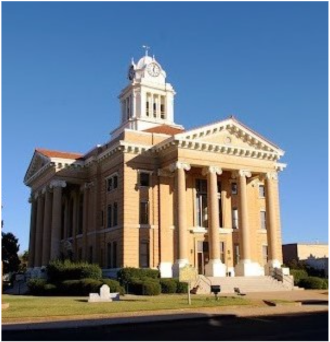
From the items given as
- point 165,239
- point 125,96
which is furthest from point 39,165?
point 165,239

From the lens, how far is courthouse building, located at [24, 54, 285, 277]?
44062 millimetres

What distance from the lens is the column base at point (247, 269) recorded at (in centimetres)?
4491

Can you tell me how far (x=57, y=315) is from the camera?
842 inches

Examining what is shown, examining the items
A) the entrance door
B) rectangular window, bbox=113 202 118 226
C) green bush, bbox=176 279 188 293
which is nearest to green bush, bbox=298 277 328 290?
Answer: the entrance door

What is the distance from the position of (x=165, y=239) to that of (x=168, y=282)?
7.32 meters

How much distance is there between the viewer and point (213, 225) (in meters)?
43.8

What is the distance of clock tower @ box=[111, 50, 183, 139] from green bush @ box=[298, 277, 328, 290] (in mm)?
25345

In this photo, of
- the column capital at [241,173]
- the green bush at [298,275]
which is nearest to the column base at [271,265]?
the green bush at [298,275]

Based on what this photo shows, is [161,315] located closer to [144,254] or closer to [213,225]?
[213,225]

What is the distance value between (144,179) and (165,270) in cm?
848

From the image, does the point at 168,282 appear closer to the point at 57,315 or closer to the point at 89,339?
the point at 57,315

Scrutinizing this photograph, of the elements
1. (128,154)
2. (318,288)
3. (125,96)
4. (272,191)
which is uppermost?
(125,96)

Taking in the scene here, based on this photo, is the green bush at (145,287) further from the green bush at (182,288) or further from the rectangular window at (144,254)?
the rectangular window at (144,254)

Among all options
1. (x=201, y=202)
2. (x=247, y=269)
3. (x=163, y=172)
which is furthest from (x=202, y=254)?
A: (x=163, y=172)
